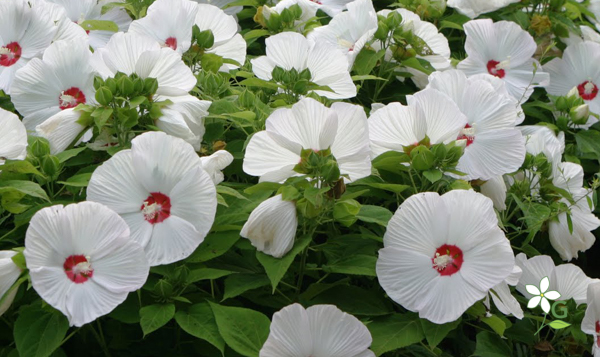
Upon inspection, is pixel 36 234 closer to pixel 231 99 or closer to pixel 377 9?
pixel 231 99

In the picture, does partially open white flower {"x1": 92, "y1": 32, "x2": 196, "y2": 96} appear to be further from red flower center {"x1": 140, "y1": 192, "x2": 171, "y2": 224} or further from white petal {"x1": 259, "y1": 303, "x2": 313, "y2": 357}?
white petal {"x1": 259, "y1": 303, "x2": 313, "y2": 357}

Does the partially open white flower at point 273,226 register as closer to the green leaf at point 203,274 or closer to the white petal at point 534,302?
the green leaf at point 203,274

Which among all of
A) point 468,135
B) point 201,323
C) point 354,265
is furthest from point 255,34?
point 201,323

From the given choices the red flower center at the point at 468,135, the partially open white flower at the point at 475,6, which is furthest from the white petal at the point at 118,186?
the partially open white flower at the point at 475,6

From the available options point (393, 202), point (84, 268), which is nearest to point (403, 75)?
point (393, 202)

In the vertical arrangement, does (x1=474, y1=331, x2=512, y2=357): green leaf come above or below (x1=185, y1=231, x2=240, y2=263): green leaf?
below

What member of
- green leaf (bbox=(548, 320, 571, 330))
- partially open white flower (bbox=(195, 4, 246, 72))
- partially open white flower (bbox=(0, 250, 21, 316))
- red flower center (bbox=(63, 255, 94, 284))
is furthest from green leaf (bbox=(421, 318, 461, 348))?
partially open white flower (bbox=(195, 4, 246, 72))

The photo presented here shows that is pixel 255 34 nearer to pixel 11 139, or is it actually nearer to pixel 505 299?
pixel 11 139
